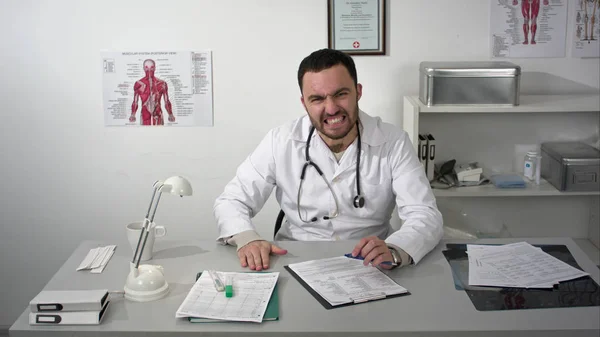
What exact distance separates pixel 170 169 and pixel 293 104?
0.73 meters

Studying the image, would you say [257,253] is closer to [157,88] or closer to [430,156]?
[430,156]

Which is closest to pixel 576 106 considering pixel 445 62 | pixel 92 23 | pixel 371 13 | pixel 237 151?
pixel 445 62

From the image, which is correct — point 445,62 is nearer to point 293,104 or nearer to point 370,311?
point 293,104

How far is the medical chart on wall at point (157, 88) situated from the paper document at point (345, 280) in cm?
156

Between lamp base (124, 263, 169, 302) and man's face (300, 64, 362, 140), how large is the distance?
2.96ft

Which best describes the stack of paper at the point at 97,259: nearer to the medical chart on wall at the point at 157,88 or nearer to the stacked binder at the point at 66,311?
the stacked binder at the point at 66,311

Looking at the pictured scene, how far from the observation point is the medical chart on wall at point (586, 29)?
323 centimetres

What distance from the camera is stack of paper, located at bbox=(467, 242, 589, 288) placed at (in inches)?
73.6

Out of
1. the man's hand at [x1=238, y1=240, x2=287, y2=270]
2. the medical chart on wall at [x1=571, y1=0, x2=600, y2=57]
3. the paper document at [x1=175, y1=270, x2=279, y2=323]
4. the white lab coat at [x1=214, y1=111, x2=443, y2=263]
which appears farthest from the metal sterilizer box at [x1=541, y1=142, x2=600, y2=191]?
the paper document at [x1=175, y1=270, x2=279, y2=323]

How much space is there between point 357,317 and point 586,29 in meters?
2.28

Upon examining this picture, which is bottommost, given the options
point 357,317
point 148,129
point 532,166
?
point 357,317

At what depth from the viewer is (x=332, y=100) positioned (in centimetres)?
241

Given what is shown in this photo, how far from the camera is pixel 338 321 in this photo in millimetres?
1657

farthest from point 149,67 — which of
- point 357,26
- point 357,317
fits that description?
point 357,317
